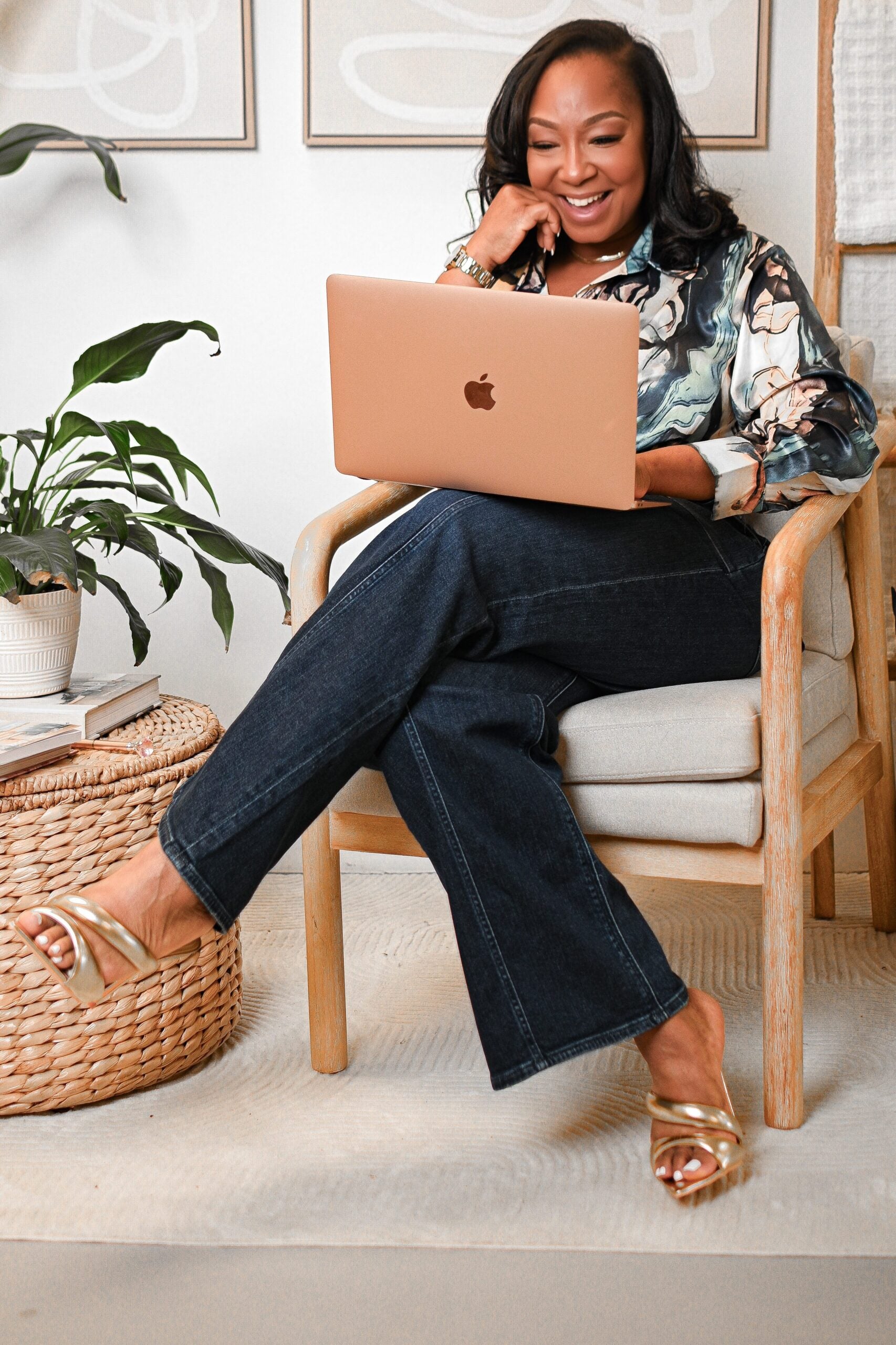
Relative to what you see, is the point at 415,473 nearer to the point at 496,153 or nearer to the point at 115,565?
the point at 496,153

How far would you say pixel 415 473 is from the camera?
1.20 m

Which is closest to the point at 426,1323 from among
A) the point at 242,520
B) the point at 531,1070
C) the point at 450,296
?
the point at 531,1070

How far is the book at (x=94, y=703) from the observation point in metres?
1.36

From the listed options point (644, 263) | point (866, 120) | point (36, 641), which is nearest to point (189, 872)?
point (36, 641)

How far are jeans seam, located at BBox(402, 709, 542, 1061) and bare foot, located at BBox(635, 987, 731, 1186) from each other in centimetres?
12

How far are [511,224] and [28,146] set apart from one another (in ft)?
2.21

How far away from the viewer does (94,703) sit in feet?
4.53

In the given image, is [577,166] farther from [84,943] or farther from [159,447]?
[84,943]

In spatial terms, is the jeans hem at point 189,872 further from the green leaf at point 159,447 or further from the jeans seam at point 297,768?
the green leaf at point 159,447

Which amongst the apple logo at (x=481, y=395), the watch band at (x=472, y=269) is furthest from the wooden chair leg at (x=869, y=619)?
the apple logo at (x=481, y=395)

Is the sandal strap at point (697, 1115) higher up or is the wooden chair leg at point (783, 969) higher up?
the wooden chair leg at point (783, 969)

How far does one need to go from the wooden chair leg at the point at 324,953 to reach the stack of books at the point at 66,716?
28 cm

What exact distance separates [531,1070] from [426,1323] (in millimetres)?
230

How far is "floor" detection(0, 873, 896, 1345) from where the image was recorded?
976 millimetres
